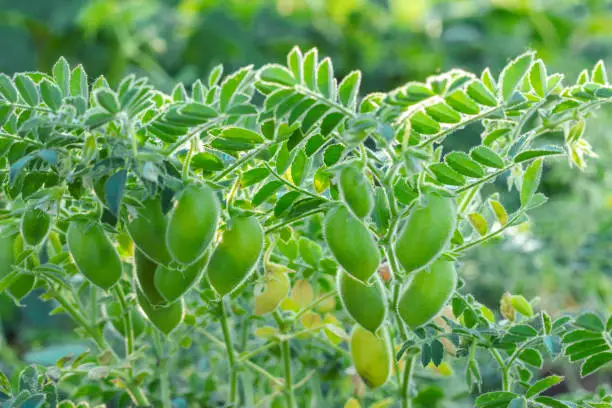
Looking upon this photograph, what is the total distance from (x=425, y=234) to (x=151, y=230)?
157 mm

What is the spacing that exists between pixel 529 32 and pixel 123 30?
4.28 feet

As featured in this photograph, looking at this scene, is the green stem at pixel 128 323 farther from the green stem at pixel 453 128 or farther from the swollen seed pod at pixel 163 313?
the green stem at pixel 453 128

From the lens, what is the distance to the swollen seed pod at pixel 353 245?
20.8 inches

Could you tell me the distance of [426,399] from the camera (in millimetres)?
962

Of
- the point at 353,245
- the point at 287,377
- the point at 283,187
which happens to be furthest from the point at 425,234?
the point at 287,377

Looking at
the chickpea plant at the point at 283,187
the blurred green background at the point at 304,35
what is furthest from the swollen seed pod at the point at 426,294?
the blurred green background at the point at 304,35

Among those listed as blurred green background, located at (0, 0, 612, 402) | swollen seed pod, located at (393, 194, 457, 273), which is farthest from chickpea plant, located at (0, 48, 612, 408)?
blurred green background, located at (0, 0, 612, 402)

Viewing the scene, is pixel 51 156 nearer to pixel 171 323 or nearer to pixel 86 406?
pixel 171 323

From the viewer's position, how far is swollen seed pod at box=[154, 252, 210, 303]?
1.83ft

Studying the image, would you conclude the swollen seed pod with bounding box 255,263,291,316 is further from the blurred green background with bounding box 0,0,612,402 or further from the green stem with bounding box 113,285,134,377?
the blurred green background with bounding box 0,0,612,402

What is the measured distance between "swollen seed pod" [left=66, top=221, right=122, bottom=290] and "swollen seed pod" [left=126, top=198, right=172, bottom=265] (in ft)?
0.10

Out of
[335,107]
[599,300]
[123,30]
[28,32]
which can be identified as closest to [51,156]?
[335,107]

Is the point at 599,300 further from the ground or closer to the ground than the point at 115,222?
closer to the ground

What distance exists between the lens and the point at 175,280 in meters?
0.56
